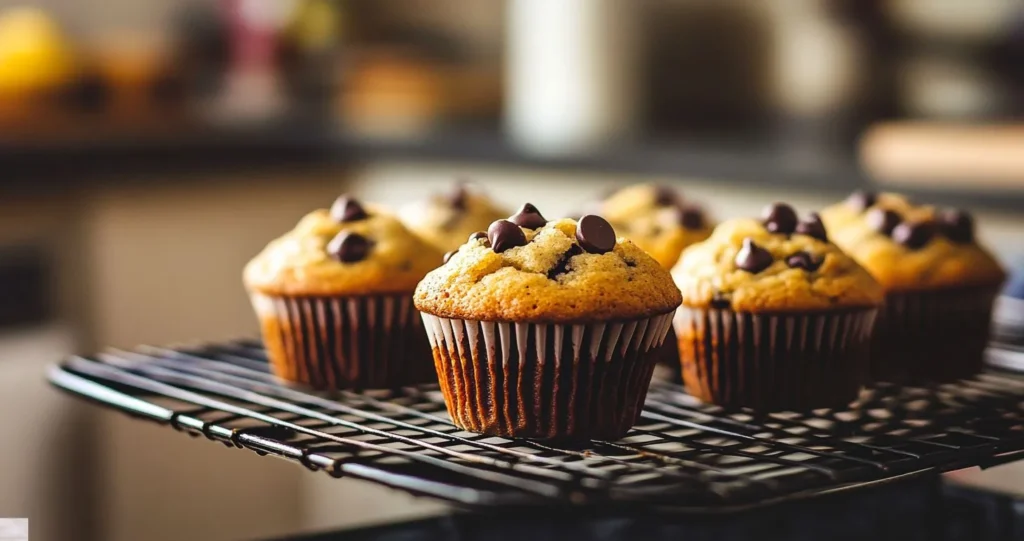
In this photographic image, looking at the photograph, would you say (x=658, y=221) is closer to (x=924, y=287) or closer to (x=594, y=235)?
(x=924, y=287)

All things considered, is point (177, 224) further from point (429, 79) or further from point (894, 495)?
point (894, 495)

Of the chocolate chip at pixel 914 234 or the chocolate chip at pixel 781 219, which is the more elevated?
the chocolate chip at pixel 781 219

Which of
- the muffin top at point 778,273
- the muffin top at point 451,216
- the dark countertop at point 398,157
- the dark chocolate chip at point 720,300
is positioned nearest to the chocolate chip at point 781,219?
the muffin top at point 778,273

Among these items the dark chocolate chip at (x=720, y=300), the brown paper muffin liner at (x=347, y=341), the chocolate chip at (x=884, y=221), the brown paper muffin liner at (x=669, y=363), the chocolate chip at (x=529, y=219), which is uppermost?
the chocolate chip at (x=529, y=219)

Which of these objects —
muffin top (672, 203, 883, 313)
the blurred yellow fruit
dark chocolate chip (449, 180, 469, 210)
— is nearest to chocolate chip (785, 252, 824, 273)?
muffin top (672, 203, 883, 313)

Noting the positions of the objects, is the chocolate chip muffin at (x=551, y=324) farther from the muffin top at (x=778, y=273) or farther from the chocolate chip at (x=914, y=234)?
the chocolate chip at (x=914, y=234)

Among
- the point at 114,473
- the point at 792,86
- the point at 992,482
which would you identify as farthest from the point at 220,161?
the point at 992,482
